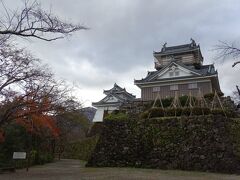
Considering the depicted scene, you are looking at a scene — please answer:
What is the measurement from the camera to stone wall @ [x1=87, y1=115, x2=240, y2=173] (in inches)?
529

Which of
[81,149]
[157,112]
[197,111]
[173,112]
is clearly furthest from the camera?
[81,149]

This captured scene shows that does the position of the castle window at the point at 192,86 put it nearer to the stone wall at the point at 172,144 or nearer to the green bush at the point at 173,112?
the green bush at the point at 173,112

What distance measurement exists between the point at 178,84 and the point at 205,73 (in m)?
2.63

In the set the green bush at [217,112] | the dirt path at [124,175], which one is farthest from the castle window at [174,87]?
the dirt path at [124,175]

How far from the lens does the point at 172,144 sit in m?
14.8

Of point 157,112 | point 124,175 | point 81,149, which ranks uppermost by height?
point 157,112

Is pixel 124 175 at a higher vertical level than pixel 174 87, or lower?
lower

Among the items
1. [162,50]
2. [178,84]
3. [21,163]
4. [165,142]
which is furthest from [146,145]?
[162,50]

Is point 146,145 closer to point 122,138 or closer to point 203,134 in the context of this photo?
point 122,138

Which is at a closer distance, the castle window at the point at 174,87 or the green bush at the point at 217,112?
the green bush at the point at 217,112

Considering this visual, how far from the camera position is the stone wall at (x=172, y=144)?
13438 millimetres

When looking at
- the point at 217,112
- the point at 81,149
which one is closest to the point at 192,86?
the point at 81,149

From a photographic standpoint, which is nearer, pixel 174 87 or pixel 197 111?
pixel 197 111

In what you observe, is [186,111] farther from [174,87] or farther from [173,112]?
[174,87]
